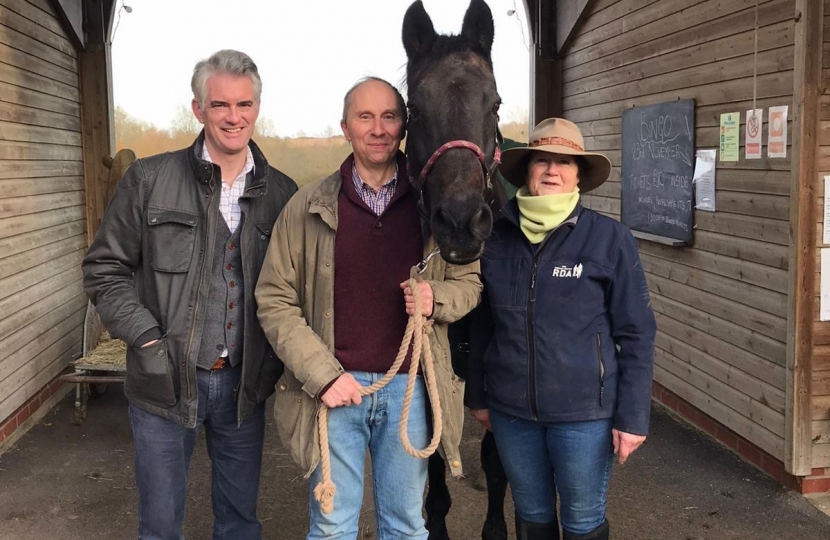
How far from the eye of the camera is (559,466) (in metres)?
2.17

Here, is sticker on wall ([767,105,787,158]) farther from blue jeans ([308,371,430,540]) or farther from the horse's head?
blue jeans ([308,371,430,540])

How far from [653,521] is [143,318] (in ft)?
8.88

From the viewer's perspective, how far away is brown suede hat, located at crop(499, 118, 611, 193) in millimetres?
2184

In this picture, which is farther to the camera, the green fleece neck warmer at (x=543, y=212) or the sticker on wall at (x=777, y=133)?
the sticker on wall at (x=777, y=133)

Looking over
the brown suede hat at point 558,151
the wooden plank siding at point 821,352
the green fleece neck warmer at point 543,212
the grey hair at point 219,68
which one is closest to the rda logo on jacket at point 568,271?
the green fleece neck warmer at point 543,212

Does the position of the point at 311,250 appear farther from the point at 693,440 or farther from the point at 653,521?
the point at 693,440

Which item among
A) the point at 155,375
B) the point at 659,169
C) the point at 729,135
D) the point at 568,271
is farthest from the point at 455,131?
the point at 659,169

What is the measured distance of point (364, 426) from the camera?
79.8 inches

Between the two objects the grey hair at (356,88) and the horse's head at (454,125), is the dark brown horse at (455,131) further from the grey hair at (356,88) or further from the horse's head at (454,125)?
the grey hair at (356,88)

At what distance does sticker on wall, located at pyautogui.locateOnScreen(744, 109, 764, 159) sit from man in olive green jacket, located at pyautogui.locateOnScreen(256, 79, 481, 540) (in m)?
2.69

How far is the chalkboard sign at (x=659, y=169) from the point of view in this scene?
4.85m

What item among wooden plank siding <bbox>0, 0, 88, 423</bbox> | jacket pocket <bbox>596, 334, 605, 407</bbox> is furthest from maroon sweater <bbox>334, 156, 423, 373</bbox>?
wooden plank siding <bbox>0, 0, 88, 423</bbox>

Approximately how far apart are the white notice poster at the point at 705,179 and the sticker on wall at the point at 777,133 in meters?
0.68

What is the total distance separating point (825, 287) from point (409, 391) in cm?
270
